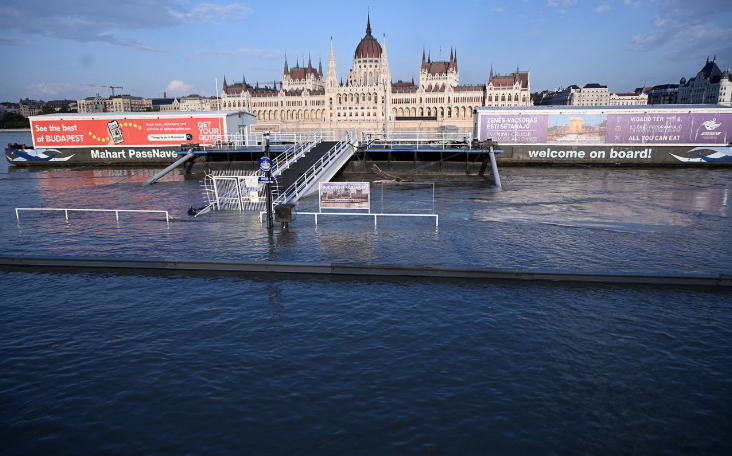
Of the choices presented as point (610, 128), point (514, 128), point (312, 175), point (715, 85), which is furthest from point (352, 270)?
point (715, 85)

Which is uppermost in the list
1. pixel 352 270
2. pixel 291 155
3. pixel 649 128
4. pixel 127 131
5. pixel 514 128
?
pixel 127 131

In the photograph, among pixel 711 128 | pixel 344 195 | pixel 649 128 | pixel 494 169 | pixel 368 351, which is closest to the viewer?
pixel 368 351

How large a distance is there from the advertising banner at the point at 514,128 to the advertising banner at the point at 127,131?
27.7m

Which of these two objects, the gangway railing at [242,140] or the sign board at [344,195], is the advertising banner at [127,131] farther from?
the sign board at [344,195]

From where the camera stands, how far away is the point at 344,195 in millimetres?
23688

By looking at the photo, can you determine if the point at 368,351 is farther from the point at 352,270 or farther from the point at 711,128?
the point at 711,128

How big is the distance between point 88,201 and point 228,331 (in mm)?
25289

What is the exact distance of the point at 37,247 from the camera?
19.5 metres

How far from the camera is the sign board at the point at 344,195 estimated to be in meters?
23.4

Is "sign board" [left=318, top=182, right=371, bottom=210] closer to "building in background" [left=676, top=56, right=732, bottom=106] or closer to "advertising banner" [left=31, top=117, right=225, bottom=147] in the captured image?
"advertising banner" [left=31, top=117, right=225, bottom=147]

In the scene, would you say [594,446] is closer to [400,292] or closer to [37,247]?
[400,292]

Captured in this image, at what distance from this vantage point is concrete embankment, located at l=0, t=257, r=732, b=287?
14.9 meters

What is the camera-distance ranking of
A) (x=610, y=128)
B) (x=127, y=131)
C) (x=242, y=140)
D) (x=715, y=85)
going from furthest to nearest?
(x=715, y=85) → (x=127, y=131) → (x=610, y=128) → (x=242, y=140)

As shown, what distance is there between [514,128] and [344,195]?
3000 cm
